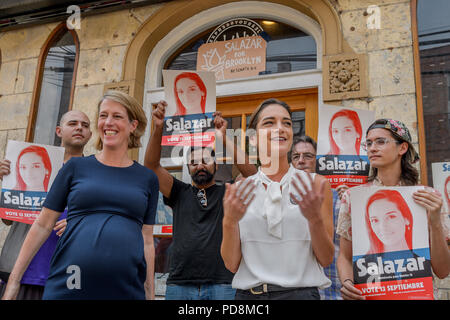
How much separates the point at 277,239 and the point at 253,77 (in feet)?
11.0

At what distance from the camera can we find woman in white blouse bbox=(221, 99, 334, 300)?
1.63 m

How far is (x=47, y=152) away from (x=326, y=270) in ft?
6.72

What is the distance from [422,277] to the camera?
6.04 ft

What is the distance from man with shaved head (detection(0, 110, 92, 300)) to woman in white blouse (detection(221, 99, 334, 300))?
1167 millimetres

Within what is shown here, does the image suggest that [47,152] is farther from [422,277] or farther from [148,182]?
[422,277]

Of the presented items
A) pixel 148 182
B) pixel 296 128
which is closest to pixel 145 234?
pixel 148 182

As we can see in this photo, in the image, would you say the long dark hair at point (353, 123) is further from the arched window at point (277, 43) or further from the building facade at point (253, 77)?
the arched window at point (277, 43)

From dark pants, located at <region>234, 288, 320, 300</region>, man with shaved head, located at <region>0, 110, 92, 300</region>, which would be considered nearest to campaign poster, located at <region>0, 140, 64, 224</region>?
man with shaved head, located at <region>0, 110, 92, 300</region>

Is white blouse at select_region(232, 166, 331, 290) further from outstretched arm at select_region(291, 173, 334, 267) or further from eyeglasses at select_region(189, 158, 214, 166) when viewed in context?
eyeglasses at select_region(189, 158, 214, 166)

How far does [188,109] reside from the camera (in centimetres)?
290

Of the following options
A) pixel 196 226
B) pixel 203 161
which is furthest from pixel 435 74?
pixel 196 226

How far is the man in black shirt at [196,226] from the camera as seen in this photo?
268cm

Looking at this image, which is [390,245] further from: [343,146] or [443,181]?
[443,181]

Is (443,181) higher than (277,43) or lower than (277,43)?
lower
